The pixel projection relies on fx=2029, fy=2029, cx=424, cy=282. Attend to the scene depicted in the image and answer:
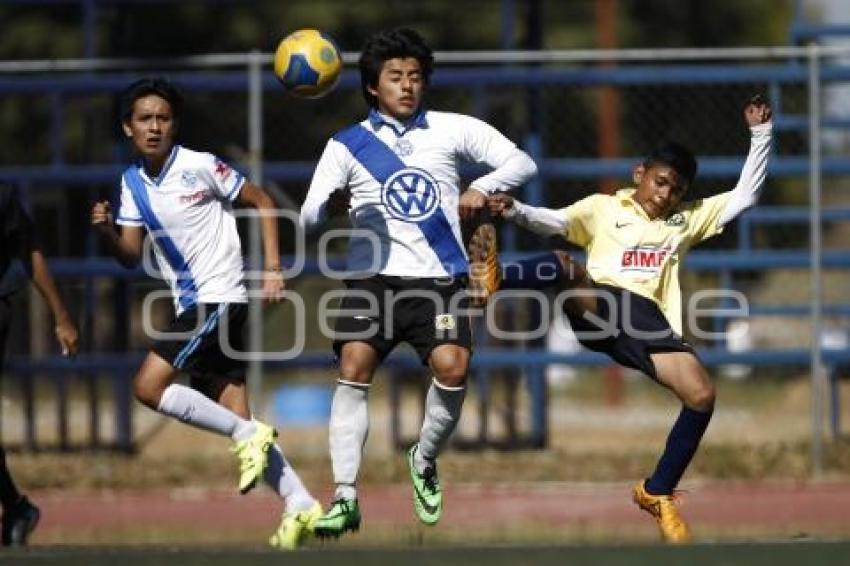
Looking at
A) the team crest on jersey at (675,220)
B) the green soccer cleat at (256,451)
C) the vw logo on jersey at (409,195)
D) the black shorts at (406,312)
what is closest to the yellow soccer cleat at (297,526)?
the green soccer cleat at (256,451)

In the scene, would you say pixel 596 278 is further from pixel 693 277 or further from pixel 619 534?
pixel 693 277

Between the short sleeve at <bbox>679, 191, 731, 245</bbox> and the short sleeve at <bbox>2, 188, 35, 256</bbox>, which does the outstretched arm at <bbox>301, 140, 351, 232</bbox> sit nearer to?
the short sleeve at <bbox>2, 188, 35, 256</bbox>

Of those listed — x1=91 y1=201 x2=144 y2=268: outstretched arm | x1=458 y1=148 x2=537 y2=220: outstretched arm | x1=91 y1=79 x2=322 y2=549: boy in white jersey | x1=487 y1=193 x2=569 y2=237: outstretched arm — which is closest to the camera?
x1=458 y1=148 x2=537 y2=220: outstretched arm

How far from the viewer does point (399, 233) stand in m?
8.91

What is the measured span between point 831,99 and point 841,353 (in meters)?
1.95

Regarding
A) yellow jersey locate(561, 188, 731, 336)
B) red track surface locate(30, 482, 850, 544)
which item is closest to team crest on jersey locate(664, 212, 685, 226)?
yellow jersey locate(561, 188, 731, 336)

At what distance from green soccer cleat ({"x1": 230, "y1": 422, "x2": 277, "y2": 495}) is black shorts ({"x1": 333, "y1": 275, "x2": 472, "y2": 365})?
55 cm

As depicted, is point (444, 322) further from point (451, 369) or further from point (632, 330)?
point (632, 330)

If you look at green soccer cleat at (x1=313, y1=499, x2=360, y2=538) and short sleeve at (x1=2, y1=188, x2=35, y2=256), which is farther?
short sleeve at (x1=2, y1=188, x2=35, y2=256)

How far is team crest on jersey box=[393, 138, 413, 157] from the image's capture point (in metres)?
8.93

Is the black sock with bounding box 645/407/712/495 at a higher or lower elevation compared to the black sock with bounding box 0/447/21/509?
higher

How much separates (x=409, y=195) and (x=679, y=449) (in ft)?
5.50

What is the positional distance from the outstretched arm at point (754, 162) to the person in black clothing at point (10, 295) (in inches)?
124

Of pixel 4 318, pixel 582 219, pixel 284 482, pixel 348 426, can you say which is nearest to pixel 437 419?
pixel 348 426
